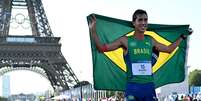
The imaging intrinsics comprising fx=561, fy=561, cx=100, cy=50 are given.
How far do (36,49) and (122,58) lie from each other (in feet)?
185

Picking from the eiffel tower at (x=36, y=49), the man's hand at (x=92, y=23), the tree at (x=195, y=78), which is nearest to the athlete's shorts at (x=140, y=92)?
the man's hand at (x=92, y=23)

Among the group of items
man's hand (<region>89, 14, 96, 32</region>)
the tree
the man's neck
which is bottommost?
the man's neck

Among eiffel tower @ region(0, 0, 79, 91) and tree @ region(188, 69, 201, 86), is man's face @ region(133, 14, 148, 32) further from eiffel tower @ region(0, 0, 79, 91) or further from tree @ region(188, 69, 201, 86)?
tree @ region(188, 69, 201, 86)

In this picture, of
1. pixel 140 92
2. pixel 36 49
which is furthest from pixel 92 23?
pixel 36 49

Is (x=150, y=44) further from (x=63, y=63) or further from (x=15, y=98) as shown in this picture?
(x=15, y=98)

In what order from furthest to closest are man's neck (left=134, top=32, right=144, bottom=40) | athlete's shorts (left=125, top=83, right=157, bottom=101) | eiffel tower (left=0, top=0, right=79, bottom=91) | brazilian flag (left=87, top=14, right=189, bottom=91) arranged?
1. eiffel tower (left=0, top=0, right=79, bottom=91)
2. brazilian flag (left=87, top=14, right=189, bottom=91)
3. man's neck (left=134, top=32, right=144, bottom=40)
4. athlete's shorts (left=125, top=83, right=157, bottom=101)

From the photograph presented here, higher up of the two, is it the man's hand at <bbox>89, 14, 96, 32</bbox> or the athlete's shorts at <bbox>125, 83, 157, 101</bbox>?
the man's hand at <bbox>89, 14, 96, 32</bbox>

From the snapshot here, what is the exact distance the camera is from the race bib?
609 centimetres

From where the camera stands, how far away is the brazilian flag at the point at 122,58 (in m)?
6.44

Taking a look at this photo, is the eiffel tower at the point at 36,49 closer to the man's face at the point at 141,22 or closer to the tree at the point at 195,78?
the tree at the point at 195,78

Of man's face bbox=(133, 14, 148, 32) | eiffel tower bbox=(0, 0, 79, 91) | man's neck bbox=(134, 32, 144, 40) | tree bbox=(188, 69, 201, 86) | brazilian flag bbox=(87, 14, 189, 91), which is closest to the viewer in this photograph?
man's face bbox=(133, 14, 148, 32)

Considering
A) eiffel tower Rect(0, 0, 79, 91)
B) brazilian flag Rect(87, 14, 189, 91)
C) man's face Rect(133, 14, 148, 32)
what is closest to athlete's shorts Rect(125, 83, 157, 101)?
brazilian flag Rect(87, 14, 189, 91)

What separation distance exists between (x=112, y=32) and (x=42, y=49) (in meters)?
56.3

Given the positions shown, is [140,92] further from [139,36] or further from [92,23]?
[92,23]
